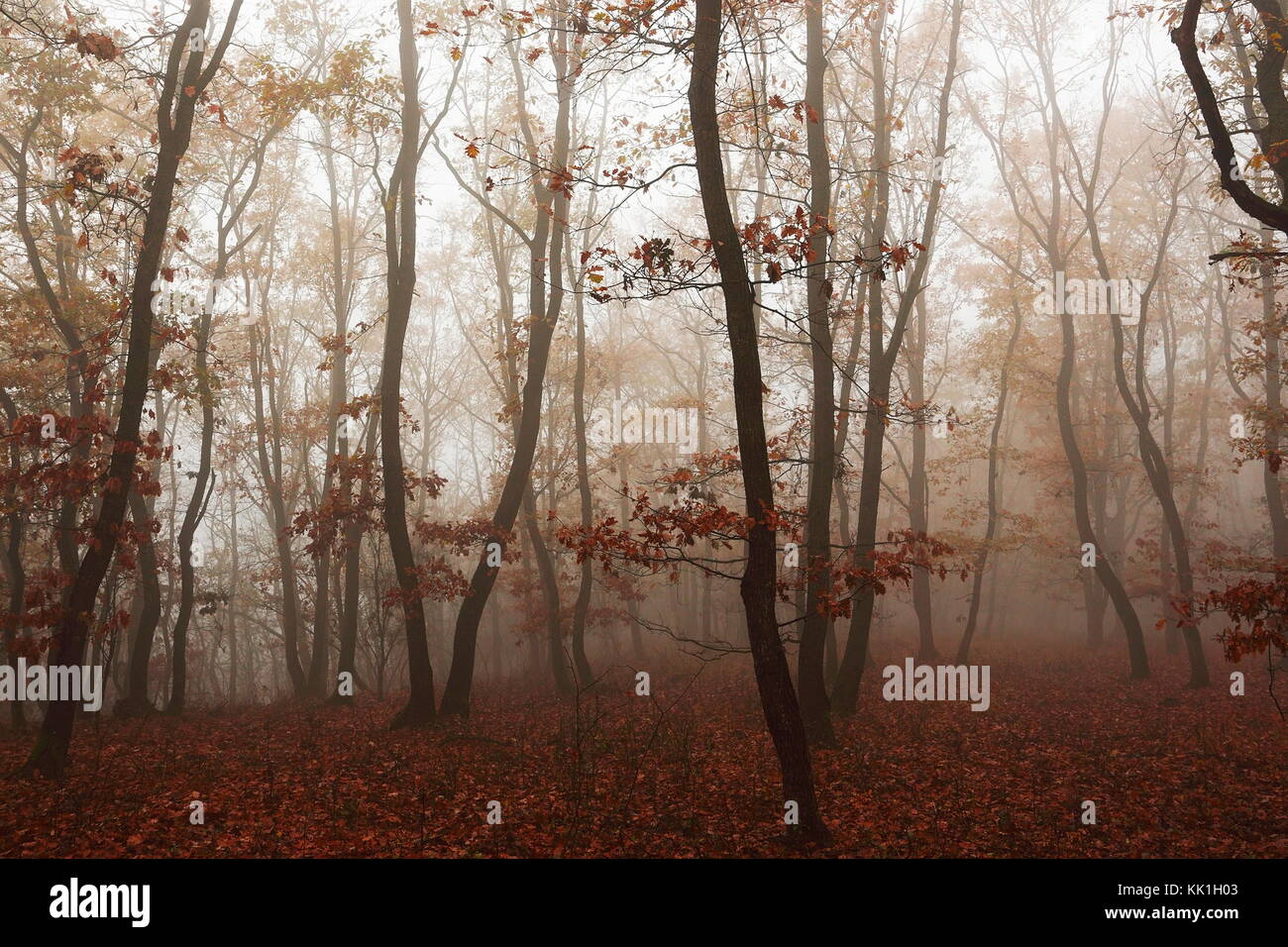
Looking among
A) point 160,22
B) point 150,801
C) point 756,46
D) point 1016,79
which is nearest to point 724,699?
point 150,801

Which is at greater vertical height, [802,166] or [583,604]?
[802,166]

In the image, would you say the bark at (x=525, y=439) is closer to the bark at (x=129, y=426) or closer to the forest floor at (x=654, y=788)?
the forest floor at (x=654, y=788)

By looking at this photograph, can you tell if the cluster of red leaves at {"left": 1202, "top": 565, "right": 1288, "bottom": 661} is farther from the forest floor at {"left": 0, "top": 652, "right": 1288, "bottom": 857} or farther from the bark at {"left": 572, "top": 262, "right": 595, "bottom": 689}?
the bark at {"left": 572, "top": 262, "right": 595, "bottom": 689}

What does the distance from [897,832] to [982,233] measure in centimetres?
2245

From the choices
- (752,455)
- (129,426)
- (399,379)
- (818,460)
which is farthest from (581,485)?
(752,455)

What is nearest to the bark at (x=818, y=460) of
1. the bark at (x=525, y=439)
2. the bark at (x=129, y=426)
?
the bark at (x=525, y=439)

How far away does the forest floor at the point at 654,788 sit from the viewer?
22.9ft

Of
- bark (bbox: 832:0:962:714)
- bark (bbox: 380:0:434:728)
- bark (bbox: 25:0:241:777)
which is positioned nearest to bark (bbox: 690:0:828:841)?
bark (bbox: 832:0:962:714)

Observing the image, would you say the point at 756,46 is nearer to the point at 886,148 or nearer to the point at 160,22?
the point at 886,148

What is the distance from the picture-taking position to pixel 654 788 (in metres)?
8.55

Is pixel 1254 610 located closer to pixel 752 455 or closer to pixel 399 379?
pixel 752 455

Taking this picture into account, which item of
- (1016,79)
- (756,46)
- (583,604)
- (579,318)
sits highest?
(1016,79)

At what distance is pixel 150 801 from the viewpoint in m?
7.70
